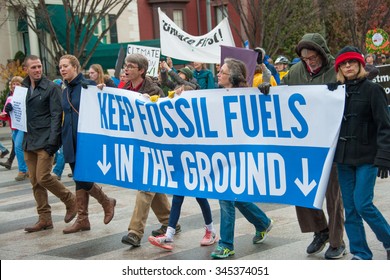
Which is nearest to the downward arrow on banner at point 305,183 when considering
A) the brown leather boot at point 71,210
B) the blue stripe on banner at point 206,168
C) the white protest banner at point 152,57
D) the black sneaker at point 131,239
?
the blue stripe on banner at point 206,168

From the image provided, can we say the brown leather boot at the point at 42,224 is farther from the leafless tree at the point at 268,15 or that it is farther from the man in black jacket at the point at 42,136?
the leafless tree at the point at 268,15

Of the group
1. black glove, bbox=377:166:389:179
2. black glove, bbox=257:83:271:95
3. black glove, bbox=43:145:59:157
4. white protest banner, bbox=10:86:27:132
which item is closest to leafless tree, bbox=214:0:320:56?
white protest banner, bbox=10:86:27:132

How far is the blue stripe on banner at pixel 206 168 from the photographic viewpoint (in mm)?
6199

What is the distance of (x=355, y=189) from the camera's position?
5961mm

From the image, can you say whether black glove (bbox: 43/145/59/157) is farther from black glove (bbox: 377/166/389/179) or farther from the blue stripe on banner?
black glove (bbox: 377/166/389/179)

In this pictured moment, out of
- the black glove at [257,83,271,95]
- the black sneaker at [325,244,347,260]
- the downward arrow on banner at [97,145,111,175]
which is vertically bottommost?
the black sneaker at [325,244,347,260]

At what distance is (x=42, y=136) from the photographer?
335 inches

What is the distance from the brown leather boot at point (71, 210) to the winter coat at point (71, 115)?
2.77ft

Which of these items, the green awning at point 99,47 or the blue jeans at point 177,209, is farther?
the green awning at point 99,47

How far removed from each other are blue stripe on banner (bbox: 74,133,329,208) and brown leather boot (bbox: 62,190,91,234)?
581 millimetres

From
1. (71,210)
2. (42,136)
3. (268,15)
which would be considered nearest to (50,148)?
(42,136)

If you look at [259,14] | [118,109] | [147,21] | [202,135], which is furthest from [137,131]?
[147,21]

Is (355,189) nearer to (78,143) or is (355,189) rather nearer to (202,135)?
(202,135)

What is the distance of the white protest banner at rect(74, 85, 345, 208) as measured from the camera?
6.11m
